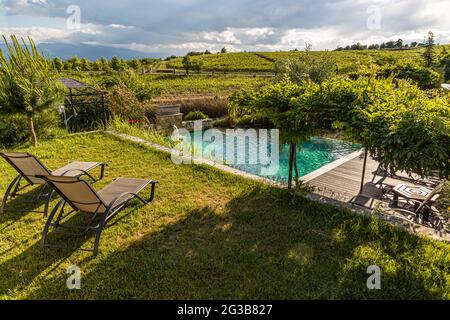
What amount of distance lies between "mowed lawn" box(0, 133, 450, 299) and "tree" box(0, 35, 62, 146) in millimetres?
4257

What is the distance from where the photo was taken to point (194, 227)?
4.24m

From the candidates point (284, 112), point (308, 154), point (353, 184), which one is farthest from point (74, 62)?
point (284, 112)

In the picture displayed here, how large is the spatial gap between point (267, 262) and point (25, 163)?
175 inches

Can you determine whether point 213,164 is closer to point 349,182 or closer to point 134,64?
point 349,182

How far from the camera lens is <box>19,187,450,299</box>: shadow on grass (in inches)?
117

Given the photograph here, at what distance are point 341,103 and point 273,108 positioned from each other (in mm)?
1111

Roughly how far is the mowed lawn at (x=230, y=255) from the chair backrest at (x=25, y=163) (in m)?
0.75

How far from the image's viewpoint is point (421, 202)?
Answer: 17.1 feet

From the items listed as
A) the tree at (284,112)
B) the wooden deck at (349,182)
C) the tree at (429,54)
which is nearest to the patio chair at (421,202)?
the wooden deck at (349,182)

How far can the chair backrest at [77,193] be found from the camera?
354 centimetres

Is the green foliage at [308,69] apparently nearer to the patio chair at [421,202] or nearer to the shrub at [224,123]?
the shrub at [224,123]

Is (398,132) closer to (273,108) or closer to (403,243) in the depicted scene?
(403,243)

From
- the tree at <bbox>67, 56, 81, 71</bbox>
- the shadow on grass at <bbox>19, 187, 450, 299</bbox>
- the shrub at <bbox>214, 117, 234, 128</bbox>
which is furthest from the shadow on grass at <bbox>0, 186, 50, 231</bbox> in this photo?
the tree at <bbox>67, 56, 81, 71</bbox>
